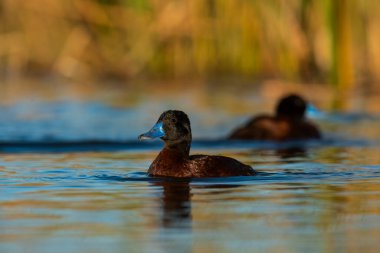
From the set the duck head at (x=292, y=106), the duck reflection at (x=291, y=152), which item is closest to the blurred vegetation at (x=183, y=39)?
the duck head at (x=292, y=106)

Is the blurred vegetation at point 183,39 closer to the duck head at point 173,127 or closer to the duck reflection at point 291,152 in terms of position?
the duck reflection at point 291,152

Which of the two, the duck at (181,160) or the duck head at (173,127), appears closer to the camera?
the duck at (181,160)

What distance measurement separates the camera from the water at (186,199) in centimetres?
594

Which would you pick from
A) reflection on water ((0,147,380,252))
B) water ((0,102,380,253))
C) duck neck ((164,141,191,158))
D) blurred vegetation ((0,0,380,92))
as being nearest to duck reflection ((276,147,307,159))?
water ((0,102,380,253))

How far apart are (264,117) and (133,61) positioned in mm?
9319

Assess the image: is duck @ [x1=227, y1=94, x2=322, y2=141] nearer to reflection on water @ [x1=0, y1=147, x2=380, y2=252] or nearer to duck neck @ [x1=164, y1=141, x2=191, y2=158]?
reflection on water @ [x1=0, y1=147, x2=380, y2=252]

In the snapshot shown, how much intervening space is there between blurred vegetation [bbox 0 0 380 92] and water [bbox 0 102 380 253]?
524 centimetres

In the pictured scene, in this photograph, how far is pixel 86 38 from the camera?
75.6 feet

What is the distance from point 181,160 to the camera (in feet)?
30.0

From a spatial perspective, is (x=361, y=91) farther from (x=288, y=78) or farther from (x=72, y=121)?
(x=72, y=121)

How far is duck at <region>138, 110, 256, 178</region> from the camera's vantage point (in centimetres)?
899

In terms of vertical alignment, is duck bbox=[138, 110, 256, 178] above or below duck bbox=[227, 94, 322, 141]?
below

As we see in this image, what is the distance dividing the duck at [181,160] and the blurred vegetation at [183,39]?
7638 mm

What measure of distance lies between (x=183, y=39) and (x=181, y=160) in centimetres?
1260
